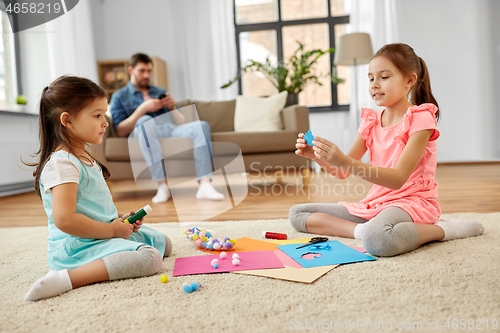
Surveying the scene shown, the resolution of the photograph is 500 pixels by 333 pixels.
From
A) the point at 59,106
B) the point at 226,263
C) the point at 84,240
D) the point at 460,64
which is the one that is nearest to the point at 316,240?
the point at 226,263

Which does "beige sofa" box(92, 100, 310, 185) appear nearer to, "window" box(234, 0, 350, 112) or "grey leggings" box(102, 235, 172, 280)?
"grey leggings" box(102, 235, 172, 280)

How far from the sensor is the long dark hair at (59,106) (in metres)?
0.93

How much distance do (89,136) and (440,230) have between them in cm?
101

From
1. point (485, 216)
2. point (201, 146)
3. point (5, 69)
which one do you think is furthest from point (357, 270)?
point (5, 69)

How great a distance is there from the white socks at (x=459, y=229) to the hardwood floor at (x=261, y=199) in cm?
45

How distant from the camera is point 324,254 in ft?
3.43

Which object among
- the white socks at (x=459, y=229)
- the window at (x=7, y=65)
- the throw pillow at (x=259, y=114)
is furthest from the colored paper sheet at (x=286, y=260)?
the window at (x=7, y=65)

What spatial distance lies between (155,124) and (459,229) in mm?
1767

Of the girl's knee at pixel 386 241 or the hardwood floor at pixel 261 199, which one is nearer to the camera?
the girl's knee at pixel 386 241

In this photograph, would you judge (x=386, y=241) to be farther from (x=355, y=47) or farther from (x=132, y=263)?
(x=355, y=47)

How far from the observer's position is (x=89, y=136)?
38.1 inches

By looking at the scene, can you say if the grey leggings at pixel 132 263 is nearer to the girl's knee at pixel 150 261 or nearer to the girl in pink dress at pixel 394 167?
the girl's knee at pixel 150 261

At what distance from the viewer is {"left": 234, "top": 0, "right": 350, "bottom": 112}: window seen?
4.32 metres

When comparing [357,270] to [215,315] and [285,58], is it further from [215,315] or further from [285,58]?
[285,58]
